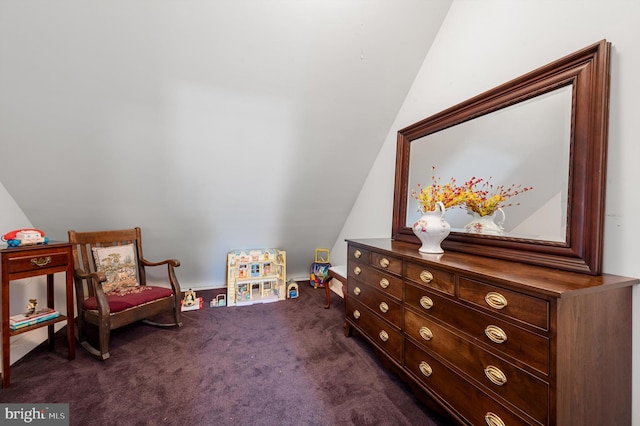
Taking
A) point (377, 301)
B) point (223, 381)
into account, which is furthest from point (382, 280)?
point (223, 381)

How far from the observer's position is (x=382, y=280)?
5.94ft

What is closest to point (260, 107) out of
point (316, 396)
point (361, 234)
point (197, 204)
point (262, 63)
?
point (262, 63)

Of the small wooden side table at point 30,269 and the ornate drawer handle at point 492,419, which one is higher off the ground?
the small wooden side table at point 30,269

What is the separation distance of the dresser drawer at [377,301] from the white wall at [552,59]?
1.00 m

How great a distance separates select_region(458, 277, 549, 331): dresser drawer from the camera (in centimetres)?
96

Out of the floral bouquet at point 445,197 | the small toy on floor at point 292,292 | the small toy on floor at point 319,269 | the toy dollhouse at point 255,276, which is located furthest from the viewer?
the small toy on floor at point 319,269

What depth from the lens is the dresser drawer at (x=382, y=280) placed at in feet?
5.48

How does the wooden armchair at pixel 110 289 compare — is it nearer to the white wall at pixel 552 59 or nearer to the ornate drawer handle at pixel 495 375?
the ornate drawer handle at pixel 495 375

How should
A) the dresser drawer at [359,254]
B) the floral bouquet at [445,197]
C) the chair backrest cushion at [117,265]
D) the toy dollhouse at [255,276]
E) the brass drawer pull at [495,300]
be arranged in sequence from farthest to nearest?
the toy dollhouse at [255,276] → the chair backrest cushion at [117,265] → the dresser drawer at [359,254] → the floral bouquet at [445,197] → the brass drawer pull at [495,300]

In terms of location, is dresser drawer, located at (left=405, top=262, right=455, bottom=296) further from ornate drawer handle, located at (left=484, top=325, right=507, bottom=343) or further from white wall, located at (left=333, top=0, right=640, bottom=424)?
white wall, located at (left=333, top=0, right=640, bottom=424)

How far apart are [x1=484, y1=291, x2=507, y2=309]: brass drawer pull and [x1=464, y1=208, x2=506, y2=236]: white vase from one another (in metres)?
0.57

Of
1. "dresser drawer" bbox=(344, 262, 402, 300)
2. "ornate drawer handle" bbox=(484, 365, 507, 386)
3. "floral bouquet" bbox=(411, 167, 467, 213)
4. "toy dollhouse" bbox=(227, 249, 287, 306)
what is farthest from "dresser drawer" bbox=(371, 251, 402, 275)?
"toy dollhouse" bbox=(227, 249, 287, 306)

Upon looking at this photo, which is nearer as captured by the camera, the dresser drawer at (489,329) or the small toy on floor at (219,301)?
the dresser drawer at (489,329)

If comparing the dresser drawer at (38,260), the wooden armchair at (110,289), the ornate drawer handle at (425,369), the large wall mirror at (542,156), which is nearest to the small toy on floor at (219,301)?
the wooden armchair at (110,289)
